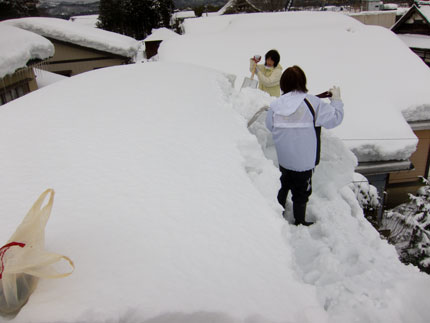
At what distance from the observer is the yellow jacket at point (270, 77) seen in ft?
13.4

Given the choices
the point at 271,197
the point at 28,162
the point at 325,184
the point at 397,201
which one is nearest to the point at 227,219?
the point at 271,197

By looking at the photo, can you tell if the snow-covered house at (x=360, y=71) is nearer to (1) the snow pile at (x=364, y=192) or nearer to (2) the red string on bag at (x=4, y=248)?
(1) the snow pile at (x=364, y=192)

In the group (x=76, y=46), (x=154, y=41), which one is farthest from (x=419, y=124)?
(x=154, y=41)

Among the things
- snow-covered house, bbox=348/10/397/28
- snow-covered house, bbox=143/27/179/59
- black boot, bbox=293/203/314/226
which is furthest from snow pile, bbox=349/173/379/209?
snow-covered house, bbox=143/27/179/59

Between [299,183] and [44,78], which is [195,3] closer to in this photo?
[44,78]

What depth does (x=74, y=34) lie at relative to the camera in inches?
414

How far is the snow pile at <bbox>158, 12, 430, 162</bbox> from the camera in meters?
5.03

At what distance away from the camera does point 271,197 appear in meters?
2.03

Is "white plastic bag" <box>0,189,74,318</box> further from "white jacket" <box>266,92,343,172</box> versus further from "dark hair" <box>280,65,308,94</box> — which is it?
"dark hair" <box>280,65,308,94</box>

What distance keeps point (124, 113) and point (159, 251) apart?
153 centimetres

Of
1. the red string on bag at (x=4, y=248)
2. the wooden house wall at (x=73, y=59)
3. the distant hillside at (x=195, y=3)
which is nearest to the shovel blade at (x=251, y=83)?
the red string on bag at (x=4, y=248)

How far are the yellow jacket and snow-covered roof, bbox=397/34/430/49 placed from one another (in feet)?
36.0

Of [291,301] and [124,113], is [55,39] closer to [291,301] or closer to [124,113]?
[124,113]

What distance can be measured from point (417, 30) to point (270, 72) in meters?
13.0
